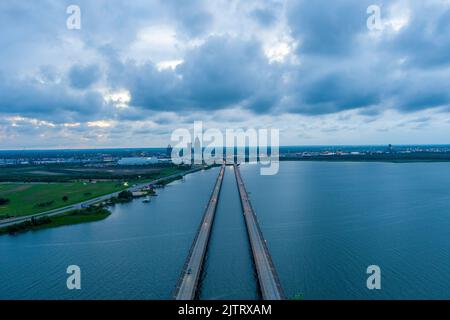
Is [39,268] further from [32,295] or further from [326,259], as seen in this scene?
[326,259]

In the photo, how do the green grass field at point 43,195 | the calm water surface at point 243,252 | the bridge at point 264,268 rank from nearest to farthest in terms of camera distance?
the bridge at point 264,268 → the calm water surface at point 243,252 → the green grass field at point 43,195

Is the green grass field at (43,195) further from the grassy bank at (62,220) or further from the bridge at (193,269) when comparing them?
the bridge at (193,269)

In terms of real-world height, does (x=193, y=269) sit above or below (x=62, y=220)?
below

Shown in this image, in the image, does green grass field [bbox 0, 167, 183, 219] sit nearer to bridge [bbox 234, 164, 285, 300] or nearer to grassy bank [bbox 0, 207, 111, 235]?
grassy bank [bbox 0, 207, 111, 235]

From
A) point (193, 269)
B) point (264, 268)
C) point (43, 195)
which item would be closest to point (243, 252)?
point (264, 268)

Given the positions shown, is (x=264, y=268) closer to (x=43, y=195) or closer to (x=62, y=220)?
(x=62, y=220)

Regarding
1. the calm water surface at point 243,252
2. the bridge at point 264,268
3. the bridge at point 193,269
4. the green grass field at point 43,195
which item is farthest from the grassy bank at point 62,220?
the bridge at point 264,268
